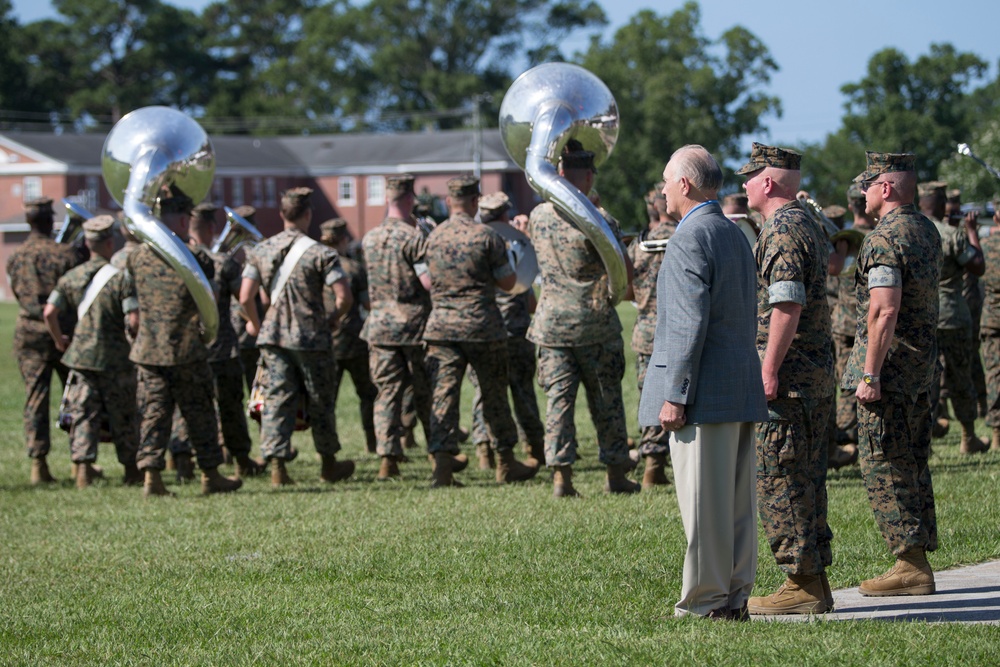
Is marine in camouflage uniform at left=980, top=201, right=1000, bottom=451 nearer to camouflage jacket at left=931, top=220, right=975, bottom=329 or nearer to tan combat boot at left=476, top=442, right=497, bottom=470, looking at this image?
camouflage jacket at left=931, top=220, right=975, bottom=329

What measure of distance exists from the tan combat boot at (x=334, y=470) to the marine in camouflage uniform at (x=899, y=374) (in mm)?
5510

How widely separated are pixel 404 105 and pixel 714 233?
75.4 m

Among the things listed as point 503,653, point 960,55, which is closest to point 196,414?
point 503,653

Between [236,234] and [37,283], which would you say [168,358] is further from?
[236,234]

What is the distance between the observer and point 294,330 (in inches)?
427

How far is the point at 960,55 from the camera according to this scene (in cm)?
7044

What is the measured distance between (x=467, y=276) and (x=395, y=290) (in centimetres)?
108

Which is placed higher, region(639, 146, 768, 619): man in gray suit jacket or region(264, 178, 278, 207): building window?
region(264, 178, 278, 207): building window

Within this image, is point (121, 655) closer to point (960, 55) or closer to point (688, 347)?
point (688, 347)

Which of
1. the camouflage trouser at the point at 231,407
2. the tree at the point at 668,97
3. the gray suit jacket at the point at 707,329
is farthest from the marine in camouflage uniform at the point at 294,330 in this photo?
the tree at the point at 668,97

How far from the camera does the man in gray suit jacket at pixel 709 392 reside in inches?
229

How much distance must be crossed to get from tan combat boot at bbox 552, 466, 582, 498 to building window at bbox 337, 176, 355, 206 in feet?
211

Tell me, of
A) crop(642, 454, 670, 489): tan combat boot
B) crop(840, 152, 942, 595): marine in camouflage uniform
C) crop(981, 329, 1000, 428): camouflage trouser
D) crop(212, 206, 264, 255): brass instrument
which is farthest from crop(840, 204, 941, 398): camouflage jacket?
crop(212, 206, 264, 255): brass instrument

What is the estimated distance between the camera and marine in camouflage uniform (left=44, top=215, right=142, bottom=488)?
443 inches
